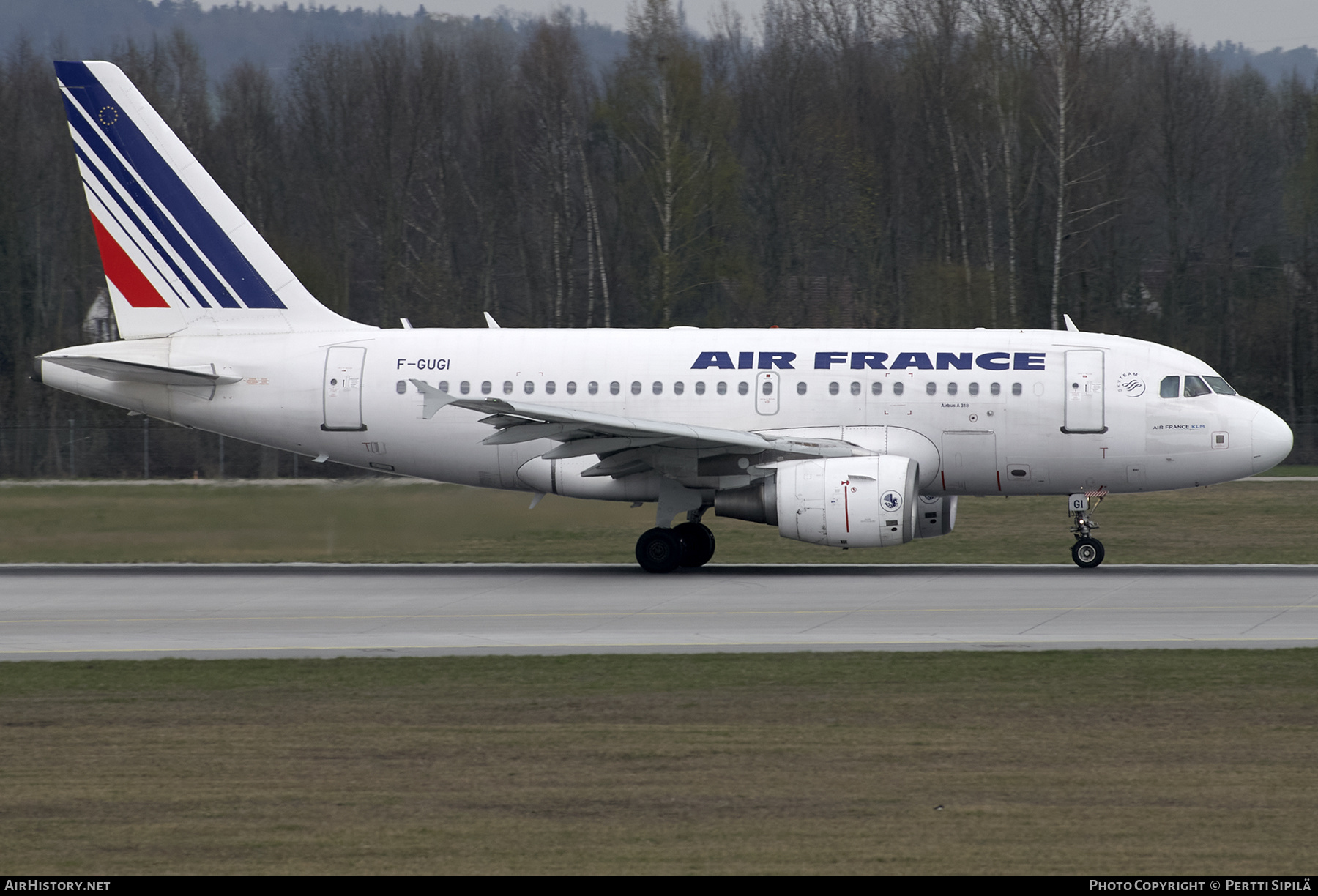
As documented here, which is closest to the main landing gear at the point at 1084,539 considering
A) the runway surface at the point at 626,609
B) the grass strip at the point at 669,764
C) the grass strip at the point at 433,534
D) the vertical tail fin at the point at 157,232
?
the runway surface at the point at 626,609

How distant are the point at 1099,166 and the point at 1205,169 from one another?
958 cm

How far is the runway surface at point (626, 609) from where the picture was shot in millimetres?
17516

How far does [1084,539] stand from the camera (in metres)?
25.2

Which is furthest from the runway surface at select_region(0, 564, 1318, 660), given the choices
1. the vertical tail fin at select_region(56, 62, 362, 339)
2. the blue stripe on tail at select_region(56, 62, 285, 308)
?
the blue stripe on tail at select_region(56, 62, 285, 308)

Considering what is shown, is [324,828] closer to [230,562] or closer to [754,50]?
[230,562]

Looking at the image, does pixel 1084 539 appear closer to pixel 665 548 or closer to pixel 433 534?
pixel 665 548

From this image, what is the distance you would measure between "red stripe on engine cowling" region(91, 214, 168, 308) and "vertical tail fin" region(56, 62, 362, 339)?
0.01m

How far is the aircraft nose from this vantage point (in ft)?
80.0

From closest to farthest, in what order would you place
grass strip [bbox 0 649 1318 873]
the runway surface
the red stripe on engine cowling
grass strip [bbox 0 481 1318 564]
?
1. grass strip [bbox 0 649 1318 873]
2. the runway surface
3. grass strip [bbox 0 481 1318 564]
4. the red stripe on engine cowling

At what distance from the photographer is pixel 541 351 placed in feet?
84.6

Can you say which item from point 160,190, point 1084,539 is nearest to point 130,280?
point 160,190

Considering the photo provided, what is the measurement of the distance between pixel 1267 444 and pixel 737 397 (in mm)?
8390

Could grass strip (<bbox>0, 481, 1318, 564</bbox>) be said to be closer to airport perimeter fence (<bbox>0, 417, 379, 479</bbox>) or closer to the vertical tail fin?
the vertical tail fin

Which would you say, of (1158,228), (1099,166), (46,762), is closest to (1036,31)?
(1099,166)
